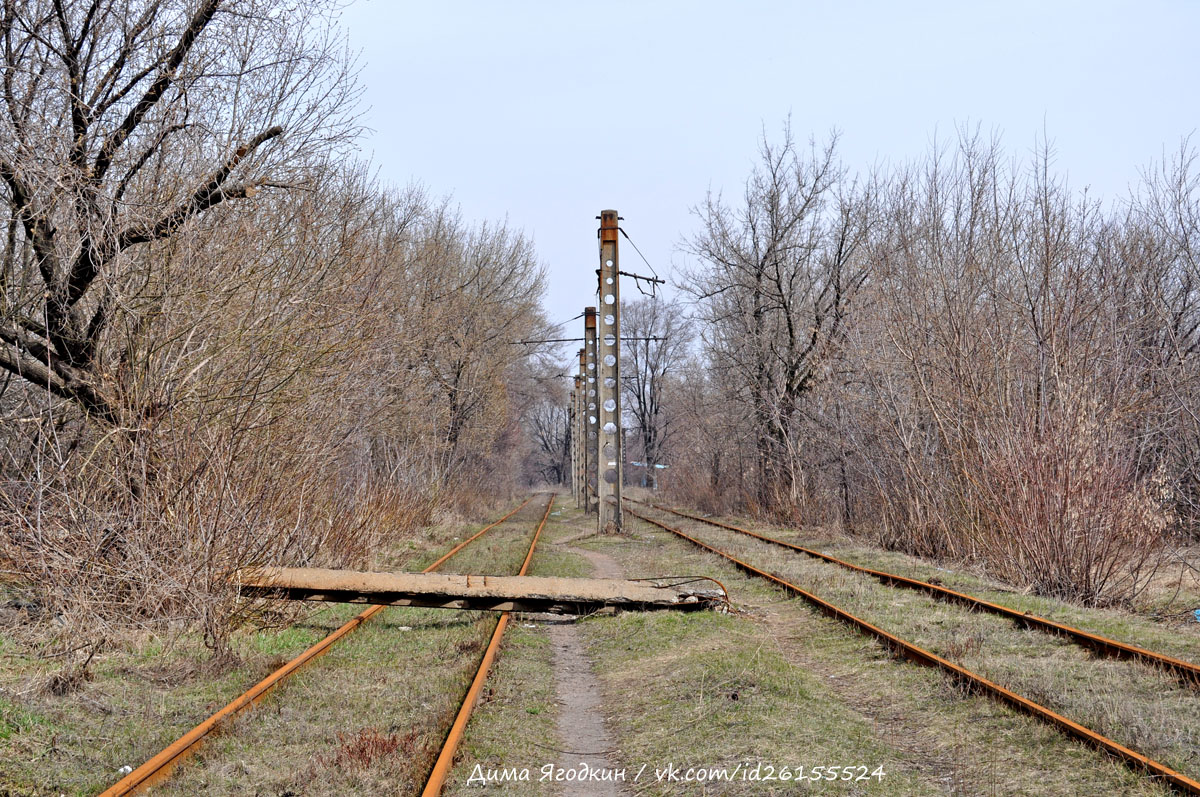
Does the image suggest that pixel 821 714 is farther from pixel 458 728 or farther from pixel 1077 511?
pixel 1077 511

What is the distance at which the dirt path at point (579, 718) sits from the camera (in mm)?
5926

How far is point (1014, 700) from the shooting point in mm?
6504

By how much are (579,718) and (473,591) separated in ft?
10.8

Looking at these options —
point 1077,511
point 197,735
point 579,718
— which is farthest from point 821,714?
point 1077,511

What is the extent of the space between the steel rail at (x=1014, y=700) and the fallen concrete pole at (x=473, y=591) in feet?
6.16

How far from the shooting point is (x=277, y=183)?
1037cm

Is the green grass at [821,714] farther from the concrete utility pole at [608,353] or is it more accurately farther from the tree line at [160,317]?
the concrete utility pole at [608,353]

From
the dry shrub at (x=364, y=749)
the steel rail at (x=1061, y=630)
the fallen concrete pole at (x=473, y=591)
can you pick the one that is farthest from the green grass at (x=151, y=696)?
the steel rail at (x=1061, y=630)

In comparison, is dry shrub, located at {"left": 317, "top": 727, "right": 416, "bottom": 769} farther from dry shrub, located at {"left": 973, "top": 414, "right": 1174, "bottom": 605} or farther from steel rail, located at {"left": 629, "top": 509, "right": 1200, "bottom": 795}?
dry shrub, located at {"left": 973, "top": 414, "right": 1174, "bottom": 605}

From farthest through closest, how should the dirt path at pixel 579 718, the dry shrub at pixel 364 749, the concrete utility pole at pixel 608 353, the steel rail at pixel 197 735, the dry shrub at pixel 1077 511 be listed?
the concrete utility pole at pixel 608 353 → the dry shrub at pixel 1077 511 → the dirt path at pixel 579 718 → the dry shrub at pixel 364 749 → the steel rail at pixel 197 735

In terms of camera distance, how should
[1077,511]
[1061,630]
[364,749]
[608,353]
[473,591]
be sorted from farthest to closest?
[608,353] < [1077,511] < [473,591] < [1061,630] < [364,749]

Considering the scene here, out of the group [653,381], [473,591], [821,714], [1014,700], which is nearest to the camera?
[1014,700]

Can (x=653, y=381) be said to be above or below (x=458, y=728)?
above

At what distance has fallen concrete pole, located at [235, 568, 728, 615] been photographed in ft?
33.1
